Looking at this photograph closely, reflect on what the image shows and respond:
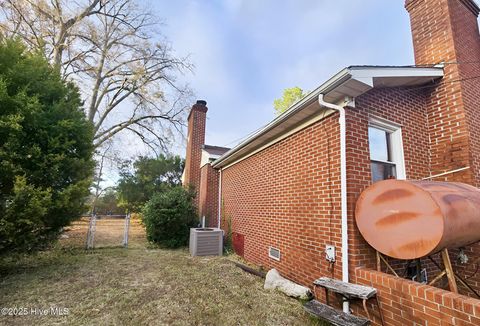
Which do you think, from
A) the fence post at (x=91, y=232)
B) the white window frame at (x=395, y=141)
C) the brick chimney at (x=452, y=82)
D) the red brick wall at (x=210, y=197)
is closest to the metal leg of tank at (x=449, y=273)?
the white window frame at (x=395, y=141)

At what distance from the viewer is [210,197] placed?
383 inches

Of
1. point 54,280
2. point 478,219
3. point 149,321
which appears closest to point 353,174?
point 478,219

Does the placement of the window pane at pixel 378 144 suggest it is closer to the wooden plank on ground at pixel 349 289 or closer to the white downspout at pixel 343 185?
the white downspout at pixel 343 185

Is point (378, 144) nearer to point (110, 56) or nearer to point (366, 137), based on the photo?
point (366, 137)

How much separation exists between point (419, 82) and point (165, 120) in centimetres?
1501

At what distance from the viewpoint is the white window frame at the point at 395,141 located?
4.12 m

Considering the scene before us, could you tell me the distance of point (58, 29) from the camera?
1178 cm

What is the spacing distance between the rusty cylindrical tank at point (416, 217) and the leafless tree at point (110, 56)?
13.0 metres

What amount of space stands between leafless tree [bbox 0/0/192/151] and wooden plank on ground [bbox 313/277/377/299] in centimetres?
1298

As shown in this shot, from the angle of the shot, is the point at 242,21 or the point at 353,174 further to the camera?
the point at 242,21

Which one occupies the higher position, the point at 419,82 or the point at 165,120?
the point at 165,120

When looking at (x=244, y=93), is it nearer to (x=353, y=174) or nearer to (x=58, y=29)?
(x=58, y=29)

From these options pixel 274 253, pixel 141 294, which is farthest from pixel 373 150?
pixel 141 294

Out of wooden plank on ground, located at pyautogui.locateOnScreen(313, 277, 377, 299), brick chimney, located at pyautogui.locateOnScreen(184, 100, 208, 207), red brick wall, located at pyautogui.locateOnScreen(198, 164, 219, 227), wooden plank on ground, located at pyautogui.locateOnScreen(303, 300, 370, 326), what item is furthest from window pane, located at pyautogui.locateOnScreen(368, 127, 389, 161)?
brick chimney, located at pyautogui.locateOnScreen(184, 100, 208, 207)
